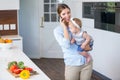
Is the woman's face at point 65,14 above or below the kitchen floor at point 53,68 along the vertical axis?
above

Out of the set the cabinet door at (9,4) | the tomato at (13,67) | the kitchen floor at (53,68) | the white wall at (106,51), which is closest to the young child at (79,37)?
the tomato at (13,67)

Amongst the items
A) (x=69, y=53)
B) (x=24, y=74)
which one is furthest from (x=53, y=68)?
(x=24, y=74)

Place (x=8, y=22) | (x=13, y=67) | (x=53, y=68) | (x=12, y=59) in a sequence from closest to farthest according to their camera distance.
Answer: (x=13, y=67)
(x=12, y=59)
(x=8, y=22)
(x=53, y=68)

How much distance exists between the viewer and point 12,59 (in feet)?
9.14

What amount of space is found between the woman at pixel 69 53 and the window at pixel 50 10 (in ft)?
12.8

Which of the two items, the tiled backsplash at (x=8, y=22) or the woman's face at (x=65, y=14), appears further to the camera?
the tiled backsplash at (x=8, y=22)

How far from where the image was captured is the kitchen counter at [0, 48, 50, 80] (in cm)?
211

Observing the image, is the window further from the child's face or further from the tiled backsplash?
the child's face

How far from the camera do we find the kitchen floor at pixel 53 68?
4.94m

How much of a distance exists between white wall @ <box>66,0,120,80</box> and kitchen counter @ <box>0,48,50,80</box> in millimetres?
1834

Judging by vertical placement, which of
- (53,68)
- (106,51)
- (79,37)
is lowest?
(53,68)

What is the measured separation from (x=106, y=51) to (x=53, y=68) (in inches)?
59.7

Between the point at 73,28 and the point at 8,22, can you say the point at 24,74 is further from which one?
the point at 8,22

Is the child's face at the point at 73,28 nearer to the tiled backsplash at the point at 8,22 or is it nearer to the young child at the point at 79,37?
the young child at the point at 79,37
